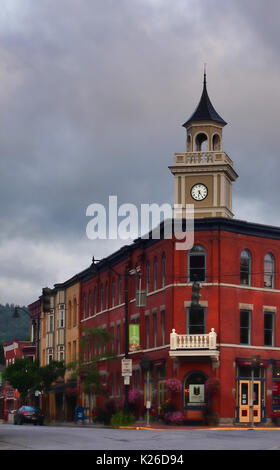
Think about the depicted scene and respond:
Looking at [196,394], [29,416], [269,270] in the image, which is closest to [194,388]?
[196,394]

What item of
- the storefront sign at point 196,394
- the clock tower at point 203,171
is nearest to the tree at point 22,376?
the clock tower at point 203,171

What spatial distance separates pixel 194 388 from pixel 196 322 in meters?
Result: 3.98

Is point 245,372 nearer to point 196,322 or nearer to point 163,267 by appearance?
point 196,322

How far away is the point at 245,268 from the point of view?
55438 mm

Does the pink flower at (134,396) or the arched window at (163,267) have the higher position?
the arched window at (163,267)

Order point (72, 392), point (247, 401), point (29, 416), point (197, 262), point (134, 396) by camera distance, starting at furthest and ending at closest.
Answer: point (72, 392)
point (29, 416)
point (134, 396)
point (197, 262)
point (247, 401)

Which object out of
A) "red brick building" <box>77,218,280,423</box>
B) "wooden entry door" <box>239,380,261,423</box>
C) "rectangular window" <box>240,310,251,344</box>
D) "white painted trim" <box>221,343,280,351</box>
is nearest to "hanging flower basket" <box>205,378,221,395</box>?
"red brick building" <box>77,218,280,423</box>

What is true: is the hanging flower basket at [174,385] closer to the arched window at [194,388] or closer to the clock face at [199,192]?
the arched window at [194,388]

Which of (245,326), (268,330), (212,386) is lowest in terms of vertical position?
(212,386)

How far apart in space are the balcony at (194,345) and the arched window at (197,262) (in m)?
3.62

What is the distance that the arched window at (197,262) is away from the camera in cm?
5428

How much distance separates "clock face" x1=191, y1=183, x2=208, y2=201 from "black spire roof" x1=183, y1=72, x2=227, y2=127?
197 inches
